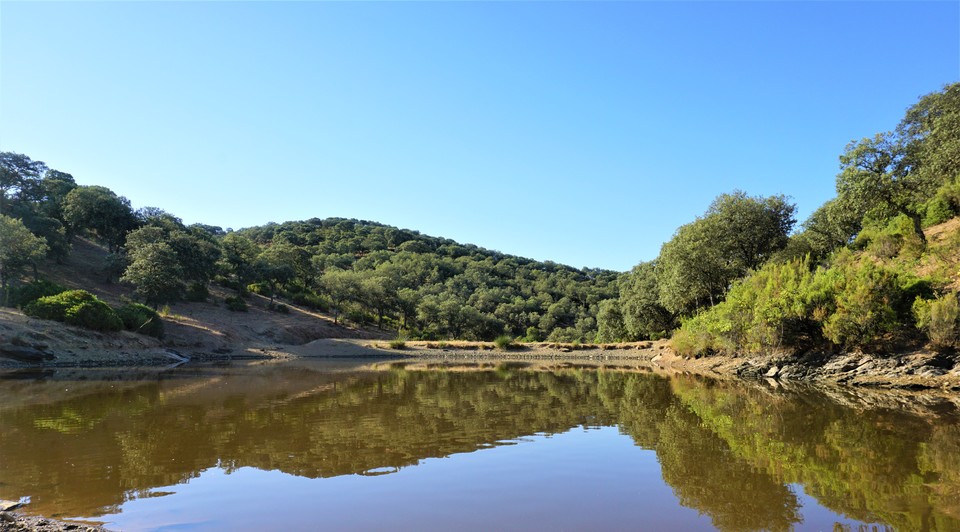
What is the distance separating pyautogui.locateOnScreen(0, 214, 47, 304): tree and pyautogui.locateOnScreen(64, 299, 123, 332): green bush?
6852mm

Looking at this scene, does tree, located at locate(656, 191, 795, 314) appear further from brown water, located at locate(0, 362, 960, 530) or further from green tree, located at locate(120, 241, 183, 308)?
green tree, located at locate(120, 241, 183, 308)

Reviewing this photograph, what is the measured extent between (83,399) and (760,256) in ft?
160

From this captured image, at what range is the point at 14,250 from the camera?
4212 cm

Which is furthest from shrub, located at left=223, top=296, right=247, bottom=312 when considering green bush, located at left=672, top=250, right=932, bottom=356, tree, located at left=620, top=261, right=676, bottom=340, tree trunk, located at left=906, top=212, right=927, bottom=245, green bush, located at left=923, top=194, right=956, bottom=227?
green bush, located at left=923, top=194, right=956, bottom=227

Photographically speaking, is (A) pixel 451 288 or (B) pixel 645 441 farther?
(A) pixel 451 288

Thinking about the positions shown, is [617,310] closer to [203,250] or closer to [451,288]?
[451,288]

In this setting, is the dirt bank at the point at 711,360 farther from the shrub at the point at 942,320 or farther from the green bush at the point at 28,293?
the green bush at the point at 28,293

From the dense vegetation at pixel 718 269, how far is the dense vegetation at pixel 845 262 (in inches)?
3.8

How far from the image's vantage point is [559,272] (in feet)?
458

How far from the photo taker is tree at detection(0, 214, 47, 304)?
1635 inches

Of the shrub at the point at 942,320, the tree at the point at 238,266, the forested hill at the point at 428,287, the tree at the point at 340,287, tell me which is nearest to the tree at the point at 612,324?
the forested hill at the point at 428,287

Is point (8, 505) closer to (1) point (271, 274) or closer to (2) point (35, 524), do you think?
(2) point (35, 524)

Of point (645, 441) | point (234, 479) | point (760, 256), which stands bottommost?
point (234, 479)

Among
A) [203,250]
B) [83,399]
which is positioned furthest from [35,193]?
[83,399]
